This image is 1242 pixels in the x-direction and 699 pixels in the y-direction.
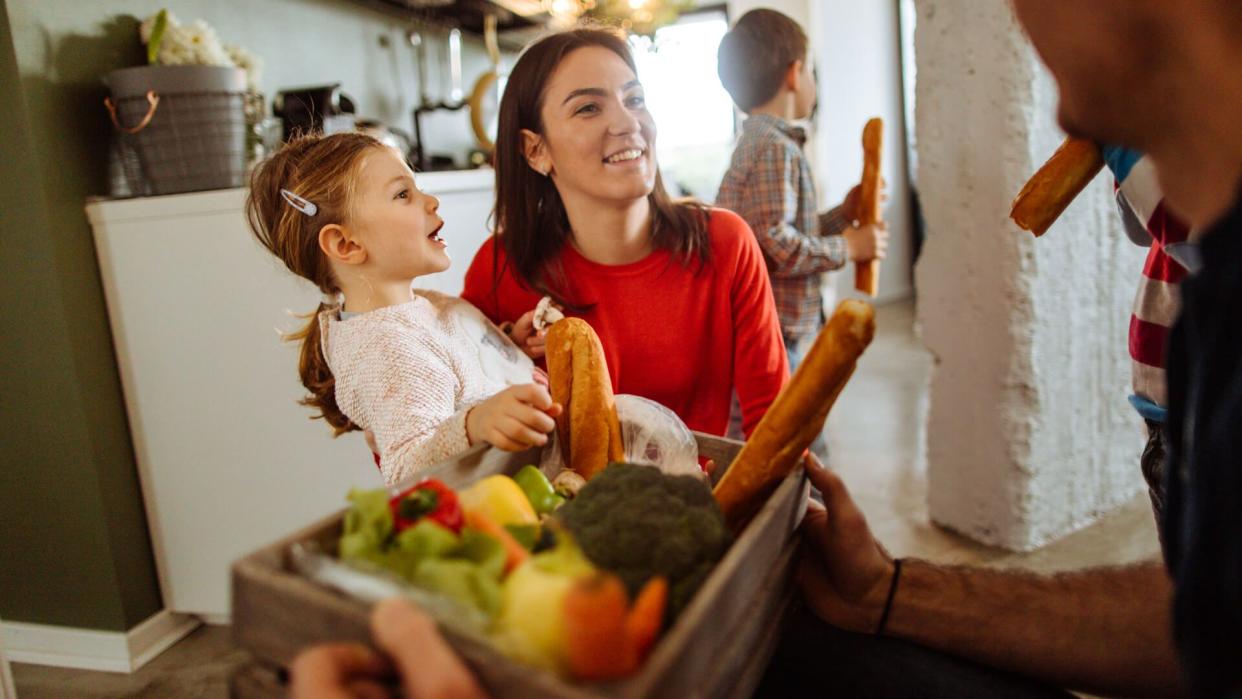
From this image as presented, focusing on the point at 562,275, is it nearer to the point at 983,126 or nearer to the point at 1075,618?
the point at 1075,618

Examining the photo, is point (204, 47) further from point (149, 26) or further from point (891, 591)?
point (891, 591)

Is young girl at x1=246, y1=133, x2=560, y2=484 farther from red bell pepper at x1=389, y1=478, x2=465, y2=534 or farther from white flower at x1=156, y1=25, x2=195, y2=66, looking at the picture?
white flower at x1=156, y1=25, x2=195, y2=66

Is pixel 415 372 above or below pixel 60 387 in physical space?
above

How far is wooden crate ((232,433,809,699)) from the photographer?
0.47 m

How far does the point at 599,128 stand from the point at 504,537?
1000 mm

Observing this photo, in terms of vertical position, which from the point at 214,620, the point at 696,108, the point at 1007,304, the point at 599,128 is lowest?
the point at 214,620

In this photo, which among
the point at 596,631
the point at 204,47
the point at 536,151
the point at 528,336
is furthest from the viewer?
the point at 204,47

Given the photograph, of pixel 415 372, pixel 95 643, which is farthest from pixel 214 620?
pixel 415 372

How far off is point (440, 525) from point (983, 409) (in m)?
2.06

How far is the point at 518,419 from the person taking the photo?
0.88 meters

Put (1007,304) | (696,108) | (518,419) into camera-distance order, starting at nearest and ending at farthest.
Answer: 1. (518,419)
2. (1007,304)
3. (696,108)

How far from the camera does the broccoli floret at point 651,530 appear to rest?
0.60m

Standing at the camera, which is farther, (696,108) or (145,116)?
(696,108)

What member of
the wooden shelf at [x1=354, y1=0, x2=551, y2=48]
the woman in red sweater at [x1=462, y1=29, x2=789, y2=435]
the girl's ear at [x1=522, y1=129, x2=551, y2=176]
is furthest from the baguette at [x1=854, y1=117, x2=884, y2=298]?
the wooden shelf at [x1=354, y1=0, x2=551, y2=48]
